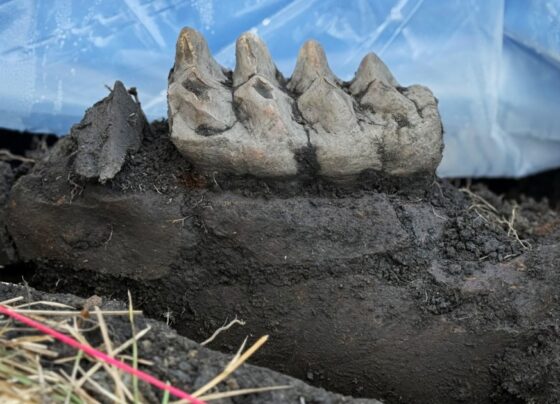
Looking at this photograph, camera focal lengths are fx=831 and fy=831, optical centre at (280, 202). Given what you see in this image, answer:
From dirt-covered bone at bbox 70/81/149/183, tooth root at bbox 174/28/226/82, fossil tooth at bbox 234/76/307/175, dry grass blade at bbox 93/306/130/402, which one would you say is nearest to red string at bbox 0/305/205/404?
dry grass blade at bbox 93/306/130/402

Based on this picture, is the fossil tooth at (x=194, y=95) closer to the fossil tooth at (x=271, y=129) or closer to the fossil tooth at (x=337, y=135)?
the fossil tooth at (x=271, y=129)

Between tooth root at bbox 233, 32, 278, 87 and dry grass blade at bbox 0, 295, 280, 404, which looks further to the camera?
tooth root at bbox 233, 32, 278, 87

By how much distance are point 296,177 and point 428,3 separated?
110 cm

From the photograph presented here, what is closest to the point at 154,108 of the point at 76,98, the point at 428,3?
the point at 76,98

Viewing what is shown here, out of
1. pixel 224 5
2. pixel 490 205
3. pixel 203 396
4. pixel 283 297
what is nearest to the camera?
pixel 203 396

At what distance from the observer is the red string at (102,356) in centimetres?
122

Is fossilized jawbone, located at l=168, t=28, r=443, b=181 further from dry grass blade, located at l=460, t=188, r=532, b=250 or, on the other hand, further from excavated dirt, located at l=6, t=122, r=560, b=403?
dry grass blade, located at l=460, t=188, r=532, b=250

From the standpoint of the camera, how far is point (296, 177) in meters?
1.64

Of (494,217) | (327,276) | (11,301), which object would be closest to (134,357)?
(11,301)

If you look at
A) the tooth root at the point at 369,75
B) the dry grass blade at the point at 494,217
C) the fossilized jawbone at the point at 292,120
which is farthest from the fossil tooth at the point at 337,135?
the dry grass blade at the point at 494,217

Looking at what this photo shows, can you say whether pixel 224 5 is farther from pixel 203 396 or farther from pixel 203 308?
pixel 203 396

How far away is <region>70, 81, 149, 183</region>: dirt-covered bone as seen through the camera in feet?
5.38

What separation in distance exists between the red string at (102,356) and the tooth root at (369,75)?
814mm

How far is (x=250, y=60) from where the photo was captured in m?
1.72
